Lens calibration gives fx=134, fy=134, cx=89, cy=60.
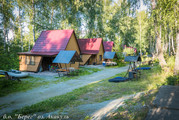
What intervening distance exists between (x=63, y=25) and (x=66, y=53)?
17.7 m

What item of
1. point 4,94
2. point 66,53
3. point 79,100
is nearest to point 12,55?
point 4,94

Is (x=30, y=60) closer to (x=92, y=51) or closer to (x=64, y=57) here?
(x=64, y=57)

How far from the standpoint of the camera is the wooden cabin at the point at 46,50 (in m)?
19.0

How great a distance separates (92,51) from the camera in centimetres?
3117

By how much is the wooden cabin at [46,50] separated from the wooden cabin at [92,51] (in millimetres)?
4600

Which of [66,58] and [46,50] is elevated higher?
[46,50]

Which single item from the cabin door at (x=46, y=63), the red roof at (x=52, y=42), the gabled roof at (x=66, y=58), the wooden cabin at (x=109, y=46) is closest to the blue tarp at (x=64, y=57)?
the gabled roof at (x=66, y=58)

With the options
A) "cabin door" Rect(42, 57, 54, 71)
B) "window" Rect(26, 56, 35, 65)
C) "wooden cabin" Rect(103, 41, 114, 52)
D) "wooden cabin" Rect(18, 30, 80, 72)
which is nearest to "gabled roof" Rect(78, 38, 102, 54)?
"wooden cabin" Rect(103, 41, 114, 52)

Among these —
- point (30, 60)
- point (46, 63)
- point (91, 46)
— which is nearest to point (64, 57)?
point (46, 63)

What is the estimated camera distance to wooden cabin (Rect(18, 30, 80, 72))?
19.0 m

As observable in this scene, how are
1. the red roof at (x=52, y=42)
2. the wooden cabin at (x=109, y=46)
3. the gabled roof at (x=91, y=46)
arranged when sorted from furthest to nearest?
the wooden cabin at (x=109, y=46), the gabled roof at (x=91, y=46), the red roof at (x=52, y=42)

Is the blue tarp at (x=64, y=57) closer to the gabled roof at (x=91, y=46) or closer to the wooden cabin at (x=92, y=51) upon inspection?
the wooden cabin at (x=92, y=51)

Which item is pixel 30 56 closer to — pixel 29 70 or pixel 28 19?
pixel 29 70

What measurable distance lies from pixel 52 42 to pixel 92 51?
36.1 ft
